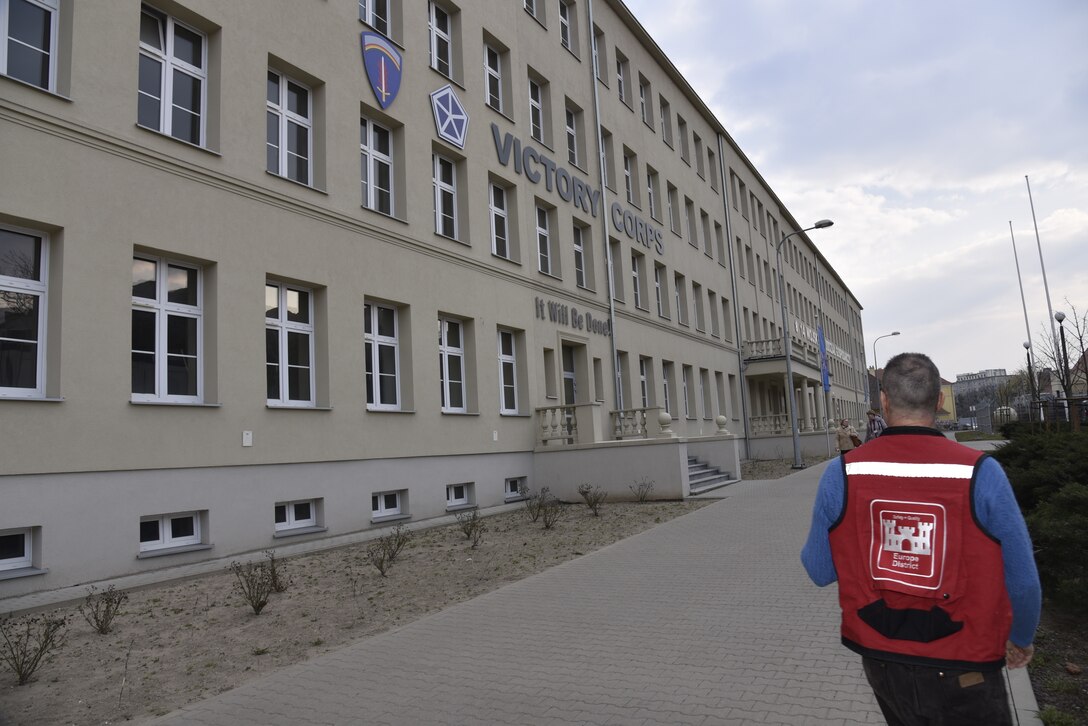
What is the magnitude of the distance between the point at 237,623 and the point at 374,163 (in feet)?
32.4

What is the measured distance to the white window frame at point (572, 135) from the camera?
23.0 meters

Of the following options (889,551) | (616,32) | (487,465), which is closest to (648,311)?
(616,32)

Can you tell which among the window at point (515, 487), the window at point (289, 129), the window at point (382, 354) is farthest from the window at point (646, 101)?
the window at point (289, 129)

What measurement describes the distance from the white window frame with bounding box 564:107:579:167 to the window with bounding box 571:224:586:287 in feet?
6.43

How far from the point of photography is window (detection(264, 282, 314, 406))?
12.0 metres

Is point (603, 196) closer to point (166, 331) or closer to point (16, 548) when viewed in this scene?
point (166, 331)

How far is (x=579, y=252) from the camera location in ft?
75.4

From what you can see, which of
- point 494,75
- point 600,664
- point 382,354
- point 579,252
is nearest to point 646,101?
point 579,252

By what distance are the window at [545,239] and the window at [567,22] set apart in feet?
21.1

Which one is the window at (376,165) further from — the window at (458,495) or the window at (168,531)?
the window at (168,531)

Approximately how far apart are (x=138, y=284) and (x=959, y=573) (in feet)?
33.8

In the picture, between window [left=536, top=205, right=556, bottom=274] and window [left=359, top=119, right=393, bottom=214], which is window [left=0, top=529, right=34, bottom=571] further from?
window [left=536, top=205, right=556, bottom=274]

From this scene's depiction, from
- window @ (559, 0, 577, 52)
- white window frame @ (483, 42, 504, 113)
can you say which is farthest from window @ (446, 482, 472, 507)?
window @ (559, 0, 577, 52)

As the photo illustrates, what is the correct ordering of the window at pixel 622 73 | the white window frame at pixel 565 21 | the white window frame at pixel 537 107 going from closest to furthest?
1. the white window frame at pixel 537 107
2. the white window frame at pixel 565 21
3. the window at pixel 622 73
